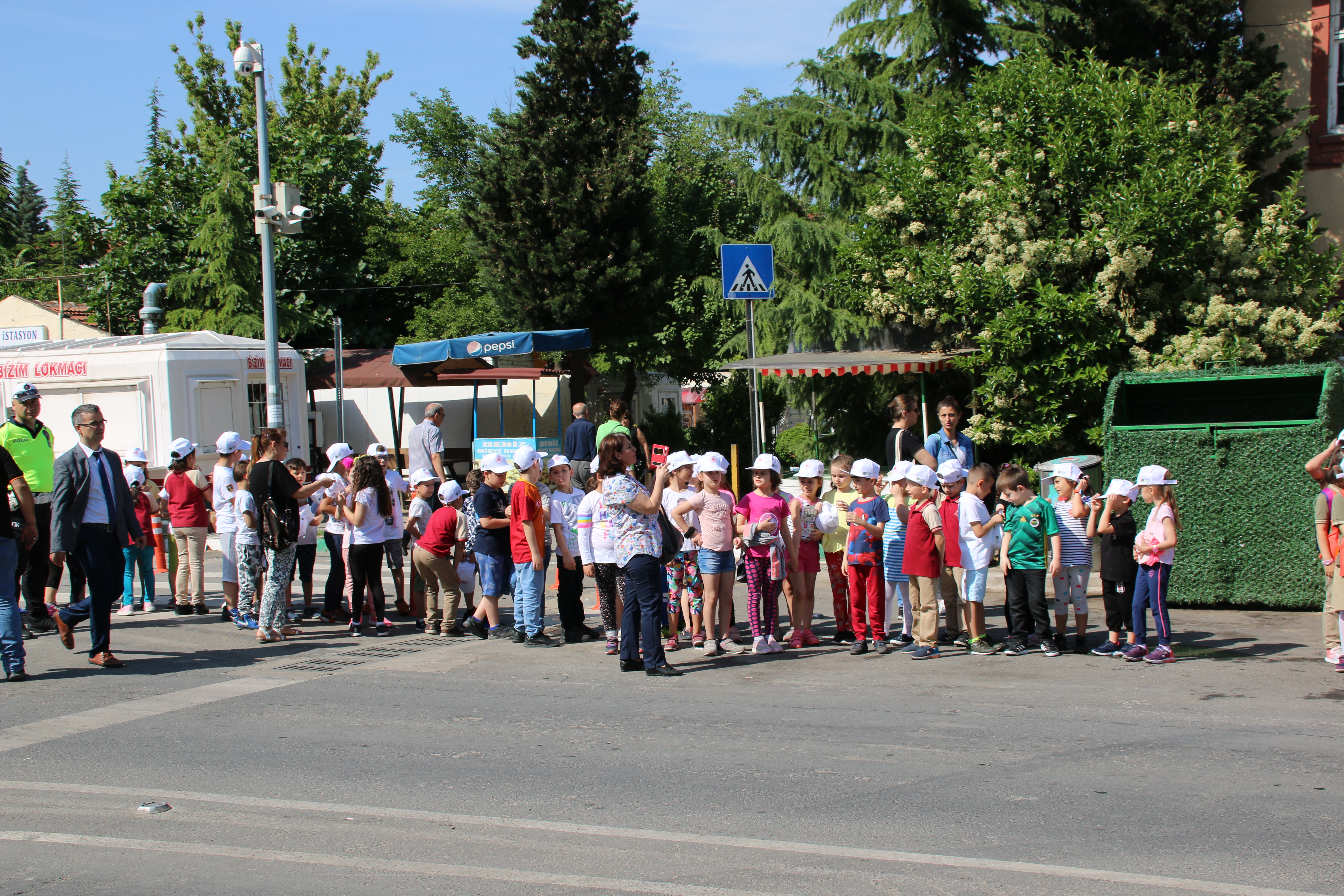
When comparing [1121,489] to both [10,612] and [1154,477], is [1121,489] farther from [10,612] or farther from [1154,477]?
[10,612]

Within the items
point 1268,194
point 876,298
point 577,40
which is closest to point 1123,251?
point 876,298

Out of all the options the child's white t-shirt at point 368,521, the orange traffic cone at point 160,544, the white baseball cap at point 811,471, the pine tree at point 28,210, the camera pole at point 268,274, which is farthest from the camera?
the pine tree at point 28,210

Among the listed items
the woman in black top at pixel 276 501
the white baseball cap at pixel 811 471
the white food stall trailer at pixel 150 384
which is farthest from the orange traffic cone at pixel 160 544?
the white baseball cap at pixel 811 471

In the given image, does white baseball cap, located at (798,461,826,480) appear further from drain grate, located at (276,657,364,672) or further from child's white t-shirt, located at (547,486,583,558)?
drain grate, located at (276,657,364,672)

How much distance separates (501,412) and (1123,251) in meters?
11.2

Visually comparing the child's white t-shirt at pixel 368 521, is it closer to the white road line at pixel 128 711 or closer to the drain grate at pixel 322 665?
the drain grate at pixel 322 665

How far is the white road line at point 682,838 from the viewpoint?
4.13 m

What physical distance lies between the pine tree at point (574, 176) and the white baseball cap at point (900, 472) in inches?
635

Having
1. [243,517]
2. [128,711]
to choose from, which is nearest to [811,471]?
[243,517]

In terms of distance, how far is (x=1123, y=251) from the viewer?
42.4 feet

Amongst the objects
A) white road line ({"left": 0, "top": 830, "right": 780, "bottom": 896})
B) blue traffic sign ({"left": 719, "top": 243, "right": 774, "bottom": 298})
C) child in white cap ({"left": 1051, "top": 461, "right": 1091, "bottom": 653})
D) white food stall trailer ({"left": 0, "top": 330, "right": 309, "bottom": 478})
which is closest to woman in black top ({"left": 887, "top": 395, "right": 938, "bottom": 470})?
child in white cap ({"left": 1051, "top": 461, "right": 1091, "bottom": 653})

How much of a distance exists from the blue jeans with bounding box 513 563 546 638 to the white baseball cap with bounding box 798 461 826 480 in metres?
2.29

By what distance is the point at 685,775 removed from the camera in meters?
5.57

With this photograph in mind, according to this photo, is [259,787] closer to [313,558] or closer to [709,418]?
[313,558]
